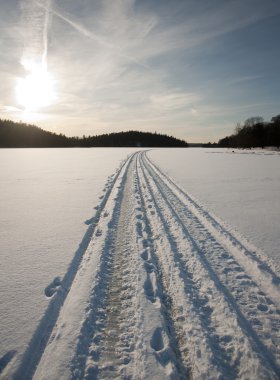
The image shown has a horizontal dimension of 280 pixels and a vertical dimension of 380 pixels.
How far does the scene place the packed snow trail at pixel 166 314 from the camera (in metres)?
2.61

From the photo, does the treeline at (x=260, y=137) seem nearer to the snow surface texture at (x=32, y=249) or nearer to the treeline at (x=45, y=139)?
the snow surface texture at (x=32, y=249)

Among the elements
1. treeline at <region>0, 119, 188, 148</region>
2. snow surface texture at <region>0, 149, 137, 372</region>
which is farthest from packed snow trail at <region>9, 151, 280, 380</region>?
treeline at <region>0, 119, 188, 148</region>

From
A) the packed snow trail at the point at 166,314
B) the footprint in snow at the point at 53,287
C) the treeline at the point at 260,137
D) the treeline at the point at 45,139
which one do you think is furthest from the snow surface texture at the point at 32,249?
the treeline at the point at 45,139

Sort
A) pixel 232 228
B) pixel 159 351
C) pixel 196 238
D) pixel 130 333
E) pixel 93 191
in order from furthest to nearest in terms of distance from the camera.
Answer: pixel 93 191 < pixel 232 228 < pixel 196 238 < pixel 130 333 < pixel 159 351

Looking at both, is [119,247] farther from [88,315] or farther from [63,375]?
[63,375]

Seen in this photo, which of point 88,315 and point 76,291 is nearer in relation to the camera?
point 88,315

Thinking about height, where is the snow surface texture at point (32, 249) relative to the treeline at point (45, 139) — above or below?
below

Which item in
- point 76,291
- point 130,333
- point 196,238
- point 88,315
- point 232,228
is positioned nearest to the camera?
point 130,333

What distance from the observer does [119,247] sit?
5.36m

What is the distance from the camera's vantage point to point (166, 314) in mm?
3352

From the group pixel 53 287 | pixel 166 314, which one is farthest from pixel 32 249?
pixel 166 314

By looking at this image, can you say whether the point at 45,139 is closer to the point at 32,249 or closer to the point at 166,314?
the point at 32,249

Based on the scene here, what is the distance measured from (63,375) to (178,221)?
16.0ft

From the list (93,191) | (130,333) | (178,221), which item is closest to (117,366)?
(130,333)
